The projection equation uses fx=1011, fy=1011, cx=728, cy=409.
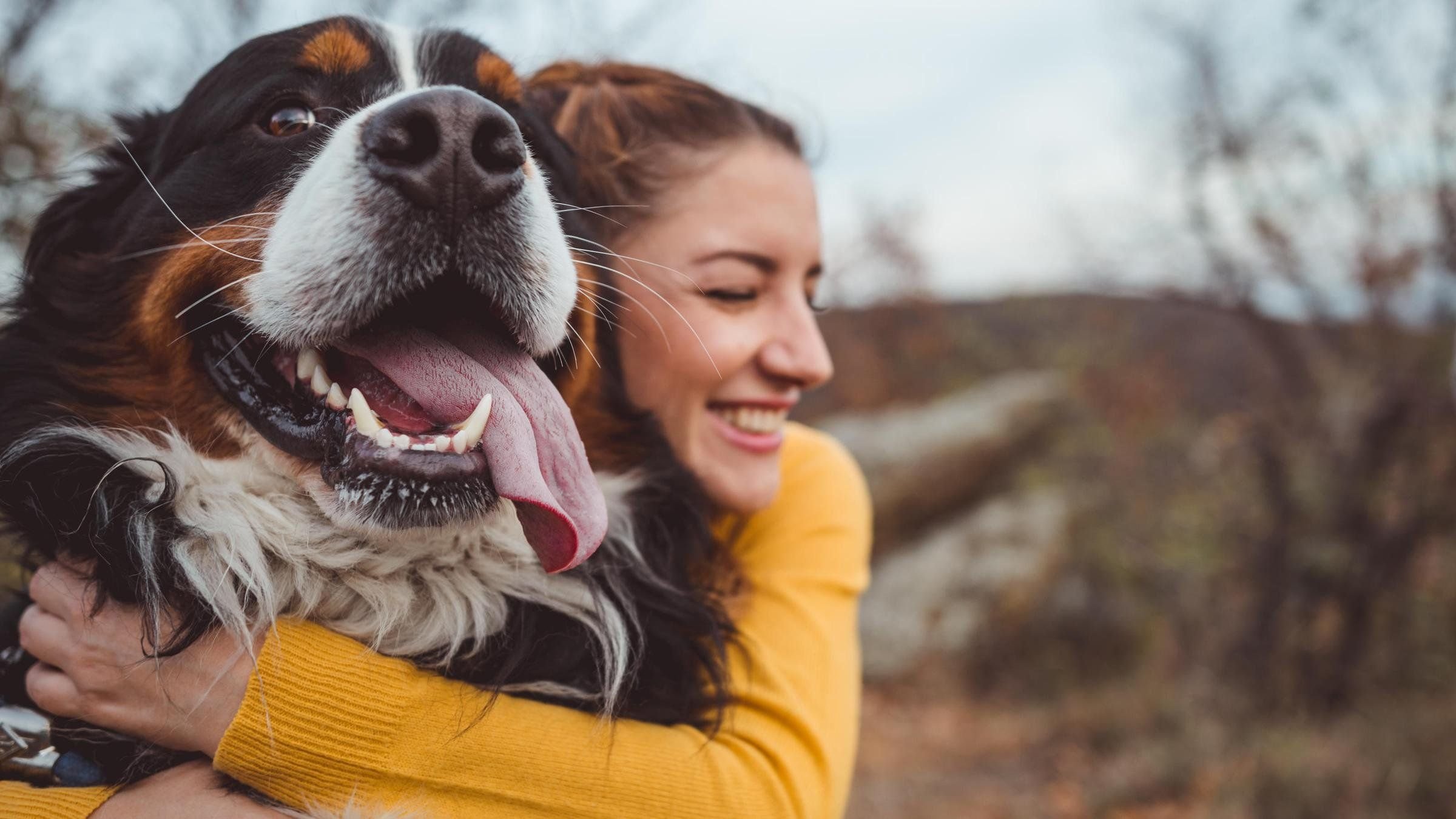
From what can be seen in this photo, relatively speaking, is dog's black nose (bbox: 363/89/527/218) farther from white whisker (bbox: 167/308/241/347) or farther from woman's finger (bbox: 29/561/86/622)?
woman's finger (bbox: 29/561/86/622)

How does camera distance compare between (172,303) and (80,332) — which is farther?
(80,332)

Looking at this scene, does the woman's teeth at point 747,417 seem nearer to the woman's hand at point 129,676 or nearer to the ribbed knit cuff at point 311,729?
the ribbed knit cuff at point 311,729

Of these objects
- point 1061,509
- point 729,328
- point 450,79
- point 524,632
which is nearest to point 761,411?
point 729,328

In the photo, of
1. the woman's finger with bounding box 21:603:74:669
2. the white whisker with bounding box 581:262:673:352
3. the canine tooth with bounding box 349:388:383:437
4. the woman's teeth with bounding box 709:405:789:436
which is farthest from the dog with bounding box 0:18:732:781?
the woman's teeth with bounding box 709:405:789:436

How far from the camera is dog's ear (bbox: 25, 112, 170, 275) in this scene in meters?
1.99

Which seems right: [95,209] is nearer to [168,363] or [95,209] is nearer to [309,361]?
[168,363]

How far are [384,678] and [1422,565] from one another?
603 centimetres

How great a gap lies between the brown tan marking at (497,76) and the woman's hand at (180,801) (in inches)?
51.9

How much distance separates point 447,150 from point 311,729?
35.9 inches

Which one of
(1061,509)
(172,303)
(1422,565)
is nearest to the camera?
(172,303)

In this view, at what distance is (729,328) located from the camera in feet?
7.74

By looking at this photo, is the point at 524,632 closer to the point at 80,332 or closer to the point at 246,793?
the point at 246,793

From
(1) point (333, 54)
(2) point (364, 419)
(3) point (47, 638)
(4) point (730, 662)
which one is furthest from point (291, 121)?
(4) point (730, 662)

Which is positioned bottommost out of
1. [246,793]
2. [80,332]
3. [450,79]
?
[246,793]
